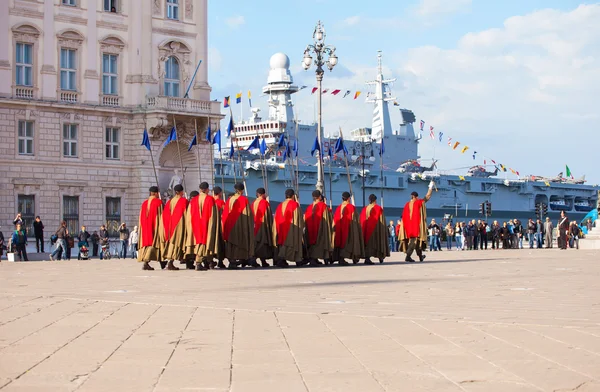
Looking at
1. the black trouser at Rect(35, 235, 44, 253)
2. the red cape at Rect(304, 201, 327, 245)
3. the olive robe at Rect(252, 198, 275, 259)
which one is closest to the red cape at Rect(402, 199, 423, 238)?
the red cape at Rect(304, 201, 327, 245)

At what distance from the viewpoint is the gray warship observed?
87.2 m

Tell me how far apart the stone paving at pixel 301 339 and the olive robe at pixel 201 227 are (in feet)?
20.8

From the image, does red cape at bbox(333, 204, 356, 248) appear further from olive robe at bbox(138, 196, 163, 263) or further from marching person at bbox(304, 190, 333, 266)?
olive robe at bbox(138, 196, 163, 263)

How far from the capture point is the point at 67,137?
44.8m

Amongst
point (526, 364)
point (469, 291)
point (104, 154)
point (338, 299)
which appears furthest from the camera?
point (104, 154)

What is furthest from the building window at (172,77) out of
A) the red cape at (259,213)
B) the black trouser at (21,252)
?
the red cape at (259,213)

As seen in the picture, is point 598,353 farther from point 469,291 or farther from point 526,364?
point 469,291

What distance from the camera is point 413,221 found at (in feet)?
79.9

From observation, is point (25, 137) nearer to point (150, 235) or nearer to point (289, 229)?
point (150, 235)

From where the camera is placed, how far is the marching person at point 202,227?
810 inches

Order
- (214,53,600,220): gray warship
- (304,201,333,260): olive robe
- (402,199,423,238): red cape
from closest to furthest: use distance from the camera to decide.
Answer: (304,201,333,260): olive robe, (402,199,423,238): red cape, (214,53,600,220): gray warship

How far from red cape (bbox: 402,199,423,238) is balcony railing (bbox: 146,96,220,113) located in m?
23.6

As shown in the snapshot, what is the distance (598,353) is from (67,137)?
39.7 meters

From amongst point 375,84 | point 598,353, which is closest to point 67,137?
point 598,353
